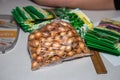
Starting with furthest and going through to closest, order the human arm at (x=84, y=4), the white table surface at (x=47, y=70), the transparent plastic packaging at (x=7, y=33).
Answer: the human arm at (x=84, y=4) < the transparent plastic packaging at (x=7, y=33) < the white table surface at (x=47, y=70)

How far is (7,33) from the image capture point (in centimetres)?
90

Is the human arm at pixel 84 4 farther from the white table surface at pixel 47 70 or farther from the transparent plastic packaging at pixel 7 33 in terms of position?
the white table surface at pixel 47 70

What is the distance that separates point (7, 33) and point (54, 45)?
0.25 meters

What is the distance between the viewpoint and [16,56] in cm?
80

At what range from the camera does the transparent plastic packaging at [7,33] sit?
0.82 metres

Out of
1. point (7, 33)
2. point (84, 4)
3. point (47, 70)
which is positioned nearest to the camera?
point (47, 70)

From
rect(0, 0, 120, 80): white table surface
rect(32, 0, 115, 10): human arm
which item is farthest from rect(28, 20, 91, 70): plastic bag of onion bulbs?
rect(32, 0, 115, 10): human arm

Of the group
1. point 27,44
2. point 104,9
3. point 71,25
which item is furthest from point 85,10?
point 27,44

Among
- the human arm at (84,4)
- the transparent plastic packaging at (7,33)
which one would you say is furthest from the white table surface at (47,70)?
the human arm at (84,4)

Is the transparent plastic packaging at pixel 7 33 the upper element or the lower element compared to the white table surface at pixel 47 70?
upper

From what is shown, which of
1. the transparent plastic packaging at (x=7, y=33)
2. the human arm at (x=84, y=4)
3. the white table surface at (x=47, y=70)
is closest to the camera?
the white table surface at (x=47, y=70)

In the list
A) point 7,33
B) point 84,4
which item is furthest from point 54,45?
point 84,4

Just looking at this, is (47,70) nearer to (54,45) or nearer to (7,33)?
(54,45)

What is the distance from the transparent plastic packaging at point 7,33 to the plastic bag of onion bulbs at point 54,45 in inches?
3.7
